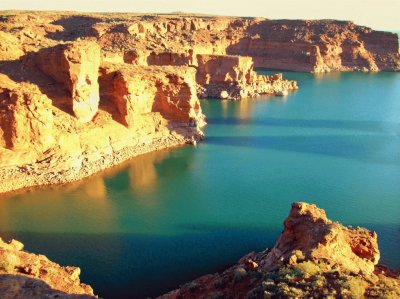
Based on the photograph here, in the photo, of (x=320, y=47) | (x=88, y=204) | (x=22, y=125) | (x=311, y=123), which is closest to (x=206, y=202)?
(x=88, y=204)

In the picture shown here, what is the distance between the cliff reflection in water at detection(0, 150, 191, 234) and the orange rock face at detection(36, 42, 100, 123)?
6.23m

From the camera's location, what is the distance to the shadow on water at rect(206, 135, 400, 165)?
40.0 metres

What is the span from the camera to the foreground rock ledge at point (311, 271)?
39.4ft

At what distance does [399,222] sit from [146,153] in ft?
69.7

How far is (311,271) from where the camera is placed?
42.6ft

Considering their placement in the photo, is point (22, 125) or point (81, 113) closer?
point (22, 125)

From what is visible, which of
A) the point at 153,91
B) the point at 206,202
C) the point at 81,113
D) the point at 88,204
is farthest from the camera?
the point at 153,91

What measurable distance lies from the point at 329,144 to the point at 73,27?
62.0 metres

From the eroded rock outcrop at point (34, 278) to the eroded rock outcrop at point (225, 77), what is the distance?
47.9 m

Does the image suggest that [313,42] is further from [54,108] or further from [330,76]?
[54,108]

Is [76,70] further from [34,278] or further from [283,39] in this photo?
[283,39]

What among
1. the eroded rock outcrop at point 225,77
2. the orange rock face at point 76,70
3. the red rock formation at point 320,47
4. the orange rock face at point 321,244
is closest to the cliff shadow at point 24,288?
the orange rock face at point 321,244

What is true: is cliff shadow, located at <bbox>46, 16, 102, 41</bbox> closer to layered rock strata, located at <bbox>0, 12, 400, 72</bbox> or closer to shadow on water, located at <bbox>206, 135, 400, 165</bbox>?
layered rock strata, located at <bbox>0, 12, 400, 72</bbox>

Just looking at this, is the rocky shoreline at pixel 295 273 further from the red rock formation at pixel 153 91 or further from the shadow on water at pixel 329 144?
the shadow on water at pixel 329 144
